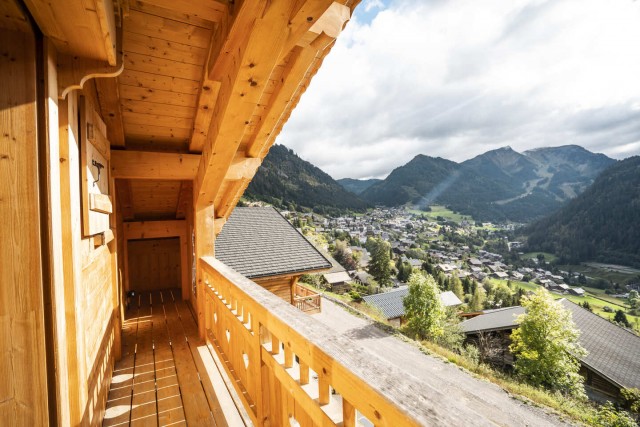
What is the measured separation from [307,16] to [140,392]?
141 inches

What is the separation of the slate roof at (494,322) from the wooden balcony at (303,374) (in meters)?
21.8

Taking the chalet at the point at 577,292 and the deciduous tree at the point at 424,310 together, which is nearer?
the deciduous tree at the point at 424,310

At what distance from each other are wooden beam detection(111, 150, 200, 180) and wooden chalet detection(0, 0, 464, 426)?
0.06ft

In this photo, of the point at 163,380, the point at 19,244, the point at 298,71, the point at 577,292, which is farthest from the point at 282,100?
the point at 577,292

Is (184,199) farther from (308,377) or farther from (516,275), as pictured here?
(516,275)

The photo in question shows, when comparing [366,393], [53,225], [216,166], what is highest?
[216,166]

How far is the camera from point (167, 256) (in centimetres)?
732

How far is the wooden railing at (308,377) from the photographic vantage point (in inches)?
31.3

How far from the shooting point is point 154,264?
718 centimetres

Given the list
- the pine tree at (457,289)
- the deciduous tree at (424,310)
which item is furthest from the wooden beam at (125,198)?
the pine tree at (457,289)

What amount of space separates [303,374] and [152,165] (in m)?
3.26

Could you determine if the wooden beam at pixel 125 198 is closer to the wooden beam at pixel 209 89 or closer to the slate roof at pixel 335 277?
the wooden beam at pixel 209 89

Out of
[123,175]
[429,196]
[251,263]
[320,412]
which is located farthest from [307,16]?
[429,196]

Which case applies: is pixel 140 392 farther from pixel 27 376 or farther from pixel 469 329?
pixel 469 329
